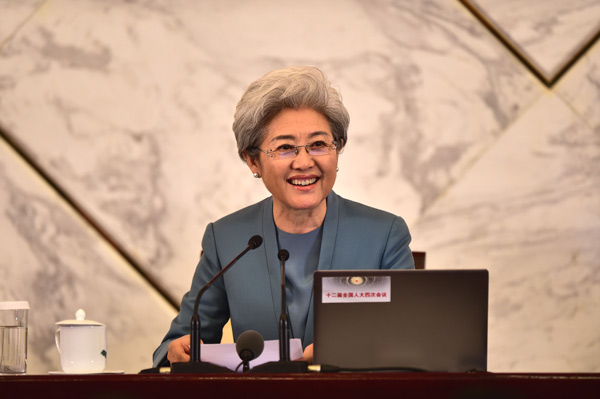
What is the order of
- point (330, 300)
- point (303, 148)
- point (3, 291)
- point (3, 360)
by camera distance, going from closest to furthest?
point (330, 300) → point (3, 360) → point (303, 148) → point (3, 291)

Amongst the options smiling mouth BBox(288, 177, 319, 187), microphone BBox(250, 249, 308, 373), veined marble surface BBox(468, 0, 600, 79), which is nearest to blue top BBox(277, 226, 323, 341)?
smiling mouth BBox(288, 177, 319, 187)

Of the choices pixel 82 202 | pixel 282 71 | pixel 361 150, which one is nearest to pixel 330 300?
pixel 282 71

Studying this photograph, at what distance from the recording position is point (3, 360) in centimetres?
168

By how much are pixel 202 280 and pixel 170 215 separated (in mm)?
704

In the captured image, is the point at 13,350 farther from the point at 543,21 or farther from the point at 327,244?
the point at 543,21

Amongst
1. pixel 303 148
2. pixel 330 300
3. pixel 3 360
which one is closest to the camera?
pixel 330 300

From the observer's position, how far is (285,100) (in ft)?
5.98

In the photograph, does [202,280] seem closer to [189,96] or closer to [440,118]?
[189,96]

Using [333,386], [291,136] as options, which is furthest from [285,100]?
[333,386]

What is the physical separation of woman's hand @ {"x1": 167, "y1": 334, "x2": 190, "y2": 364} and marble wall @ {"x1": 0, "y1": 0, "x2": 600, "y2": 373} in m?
0.90

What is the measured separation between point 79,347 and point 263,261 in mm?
463

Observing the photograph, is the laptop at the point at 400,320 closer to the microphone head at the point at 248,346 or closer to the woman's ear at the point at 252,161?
the microphone head at the point at 248,346

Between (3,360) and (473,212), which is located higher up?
(473,212)

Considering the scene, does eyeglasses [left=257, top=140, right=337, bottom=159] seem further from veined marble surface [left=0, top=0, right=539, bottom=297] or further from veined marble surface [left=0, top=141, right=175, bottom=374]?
veined marble surface [left=0, top=141, right=175, bottom=374]
